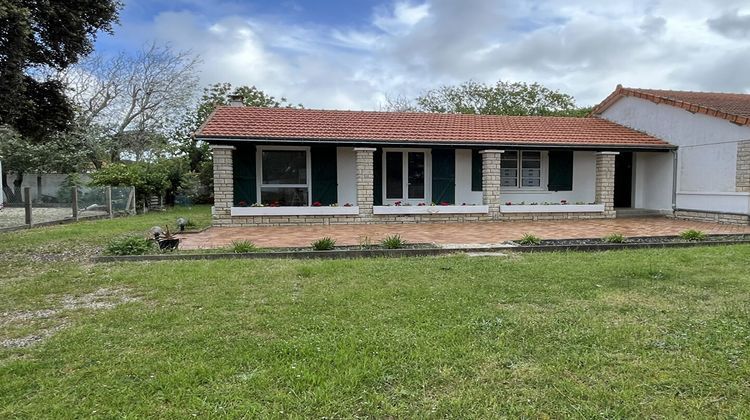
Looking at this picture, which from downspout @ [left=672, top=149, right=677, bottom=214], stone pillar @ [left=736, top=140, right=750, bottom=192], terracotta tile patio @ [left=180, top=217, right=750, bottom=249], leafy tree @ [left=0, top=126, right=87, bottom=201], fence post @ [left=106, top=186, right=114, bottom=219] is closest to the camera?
terracotta tile patio @ [left=180, top=217, right=750, bottom=249]

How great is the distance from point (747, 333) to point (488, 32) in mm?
14174

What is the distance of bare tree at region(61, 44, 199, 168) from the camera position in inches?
1040

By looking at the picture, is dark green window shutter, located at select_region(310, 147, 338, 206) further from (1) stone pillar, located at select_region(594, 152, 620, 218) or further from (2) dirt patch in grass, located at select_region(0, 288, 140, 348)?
(2) dirt patch in grass, located at select_region(0, 288, 140, 348)

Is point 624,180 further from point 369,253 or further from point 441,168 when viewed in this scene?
point 369,253

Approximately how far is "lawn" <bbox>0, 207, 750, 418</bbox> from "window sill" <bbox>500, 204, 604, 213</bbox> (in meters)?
7.81

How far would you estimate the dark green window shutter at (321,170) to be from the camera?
14250mm

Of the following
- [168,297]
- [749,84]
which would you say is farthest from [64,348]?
[749,84]

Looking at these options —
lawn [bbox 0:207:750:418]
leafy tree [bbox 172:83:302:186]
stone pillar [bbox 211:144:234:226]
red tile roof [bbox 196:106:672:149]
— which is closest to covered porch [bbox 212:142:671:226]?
stone pillar [bbox 211:144:234:226]

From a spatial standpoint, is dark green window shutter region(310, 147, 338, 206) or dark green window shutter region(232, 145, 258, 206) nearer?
dark green window shutter region(232, 145, 258, 206)

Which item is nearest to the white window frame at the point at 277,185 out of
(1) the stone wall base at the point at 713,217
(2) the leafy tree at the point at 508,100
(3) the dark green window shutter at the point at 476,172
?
(3) the dark green window shutter at the point at 476,172

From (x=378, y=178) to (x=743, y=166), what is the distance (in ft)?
33.6

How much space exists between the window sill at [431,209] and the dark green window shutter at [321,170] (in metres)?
1.86

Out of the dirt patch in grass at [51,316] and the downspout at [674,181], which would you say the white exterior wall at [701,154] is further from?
the dirt patch in grass at [51,316]

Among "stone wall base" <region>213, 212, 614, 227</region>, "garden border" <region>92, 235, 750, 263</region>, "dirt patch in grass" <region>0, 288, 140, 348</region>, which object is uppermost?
"stone wall base" <region>213, 212, 614, 227</region>
